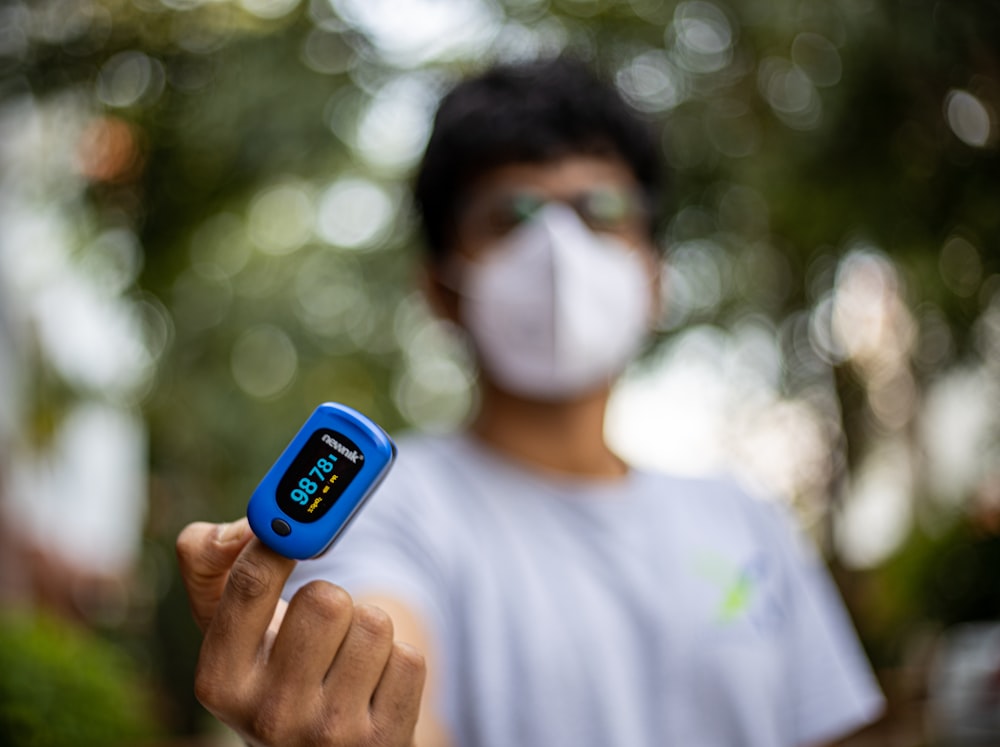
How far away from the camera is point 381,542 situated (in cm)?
142

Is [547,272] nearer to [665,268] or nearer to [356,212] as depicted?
[665,268]

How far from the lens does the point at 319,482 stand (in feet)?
3.21

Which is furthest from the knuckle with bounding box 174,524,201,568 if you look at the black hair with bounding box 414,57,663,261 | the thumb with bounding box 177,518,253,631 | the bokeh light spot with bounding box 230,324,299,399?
the bokeh light spot with bounding box 230,324,299,399

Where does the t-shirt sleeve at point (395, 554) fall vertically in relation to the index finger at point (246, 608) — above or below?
below

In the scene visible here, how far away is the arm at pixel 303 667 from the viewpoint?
0.94m

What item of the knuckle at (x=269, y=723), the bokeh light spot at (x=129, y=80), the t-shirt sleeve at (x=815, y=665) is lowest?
the bokeh light spot at (x=129, y=80)

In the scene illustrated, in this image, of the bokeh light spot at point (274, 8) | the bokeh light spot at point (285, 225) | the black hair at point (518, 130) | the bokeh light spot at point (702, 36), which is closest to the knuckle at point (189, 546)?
the black hair at point (518, 130)

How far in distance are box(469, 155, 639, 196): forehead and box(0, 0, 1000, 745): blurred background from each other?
19.3 inches

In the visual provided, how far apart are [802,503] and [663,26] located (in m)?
3.58

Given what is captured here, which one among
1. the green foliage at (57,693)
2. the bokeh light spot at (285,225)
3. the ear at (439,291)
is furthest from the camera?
the bokeh light spot at (285,225)

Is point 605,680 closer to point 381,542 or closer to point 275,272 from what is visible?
point 381,542

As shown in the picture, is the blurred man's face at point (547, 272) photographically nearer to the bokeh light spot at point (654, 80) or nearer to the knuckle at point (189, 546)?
the knuckle at point (189, 546)

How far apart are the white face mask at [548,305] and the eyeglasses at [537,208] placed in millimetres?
15

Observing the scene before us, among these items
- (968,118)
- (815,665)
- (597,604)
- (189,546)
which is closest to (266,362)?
(968,118)
